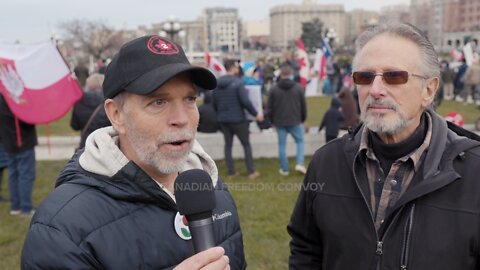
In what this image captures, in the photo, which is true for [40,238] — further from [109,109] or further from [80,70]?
[80,70]

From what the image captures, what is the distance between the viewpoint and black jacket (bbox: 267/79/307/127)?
7523 mm

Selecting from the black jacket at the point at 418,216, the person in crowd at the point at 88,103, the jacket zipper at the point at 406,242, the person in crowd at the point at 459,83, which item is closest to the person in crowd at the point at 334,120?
the person in crowd at the point at 88,103

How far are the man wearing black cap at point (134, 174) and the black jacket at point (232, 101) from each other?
554 cm

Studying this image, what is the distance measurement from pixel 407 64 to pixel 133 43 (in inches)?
47.2

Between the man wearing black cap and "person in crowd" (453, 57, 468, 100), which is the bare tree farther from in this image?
the man wearing black cap

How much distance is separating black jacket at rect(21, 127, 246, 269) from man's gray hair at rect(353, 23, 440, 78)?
1.23m

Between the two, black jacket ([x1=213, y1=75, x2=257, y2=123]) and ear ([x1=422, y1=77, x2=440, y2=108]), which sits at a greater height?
ear ([x1=422, y1=77, x2=440, y2=108])

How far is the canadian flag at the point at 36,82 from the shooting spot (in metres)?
5.54

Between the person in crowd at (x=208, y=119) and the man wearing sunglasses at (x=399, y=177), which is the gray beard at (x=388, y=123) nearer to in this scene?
the man wearing sunglasses at (x=399, y=177)

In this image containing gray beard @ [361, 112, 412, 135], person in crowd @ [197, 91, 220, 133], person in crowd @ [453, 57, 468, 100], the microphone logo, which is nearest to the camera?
the microphone logo

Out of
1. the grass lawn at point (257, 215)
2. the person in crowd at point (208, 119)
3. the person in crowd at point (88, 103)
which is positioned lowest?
the grass lawn at point (257, 215)

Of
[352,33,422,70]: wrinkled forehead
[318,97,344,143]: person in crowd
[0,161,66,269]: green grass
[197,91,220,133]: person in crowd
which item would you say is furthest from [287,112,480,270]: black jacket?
[197,91,220,133]: person in crowd

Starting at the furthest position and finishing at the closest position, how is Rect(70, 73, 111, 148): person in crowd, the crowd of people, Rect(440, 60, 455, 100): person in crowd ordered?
1. Rect(440, 60, 455, 100): person in crowd
2. Rect(70, 73, 111, 148): person in crowd
3. the crowd of people

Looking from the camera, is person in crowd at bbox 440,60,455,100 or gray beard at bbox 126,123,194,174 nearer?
gray beard at bbox 126,123,194,174
